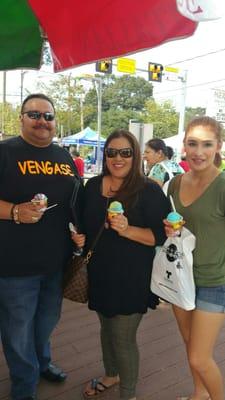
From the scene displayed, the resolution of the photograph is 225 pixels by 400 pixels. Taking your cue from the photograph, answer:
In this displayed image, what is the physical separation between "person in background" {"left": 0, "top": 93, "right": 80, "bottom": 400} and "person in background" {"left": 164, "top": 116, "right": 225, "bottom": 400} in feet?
2.45

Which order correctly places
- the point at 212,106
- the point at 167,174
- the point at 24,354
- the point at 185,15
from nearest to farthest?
the point at 185,15 < the point at 24,354 < the point at 167,174 < the point at 212,106

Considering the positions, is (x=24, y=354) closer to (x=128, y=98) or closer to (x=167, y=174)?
(x=167, y=174)

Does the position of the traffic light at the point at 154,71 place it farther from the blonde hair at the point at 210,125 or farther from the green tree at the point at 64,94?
the green tree at the point at 64,94

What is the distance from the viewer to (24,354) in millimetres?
2498

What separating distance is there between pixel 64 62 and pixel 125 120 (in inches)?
2602

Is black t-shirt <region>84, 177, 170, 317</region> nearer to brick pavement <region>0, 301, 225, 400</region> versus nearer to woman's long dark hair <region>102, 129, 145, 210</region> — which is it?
woman's long dark hair <region>102, 129, 145, 210</region>

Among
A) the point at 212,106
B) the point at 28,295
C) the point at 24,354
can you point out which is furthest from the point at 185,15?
the point at 212,106

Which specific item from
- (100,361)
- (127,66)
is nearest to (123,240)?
(100,361)

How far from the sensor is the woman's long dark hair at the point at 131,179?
2281 millimetres

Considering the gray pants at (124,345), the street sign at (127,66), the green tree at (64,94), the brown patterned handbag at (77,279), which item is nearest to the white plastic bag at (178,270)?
the gray pants at (124,345)

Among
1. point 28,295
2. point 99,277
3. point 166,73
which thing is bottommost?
point 28,295

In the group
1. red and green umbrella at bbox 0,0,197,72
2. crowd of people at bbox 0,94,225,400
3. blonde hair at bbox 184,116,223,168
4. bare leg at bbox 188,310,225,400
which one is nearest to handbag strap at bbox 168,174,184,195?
crowd of people at bbox 0,94,225,400

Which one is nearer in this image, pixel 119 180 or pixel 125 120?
pixel 119 180

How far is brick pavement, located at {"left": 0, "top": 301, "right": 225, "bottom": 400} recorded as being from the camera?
278 cm
